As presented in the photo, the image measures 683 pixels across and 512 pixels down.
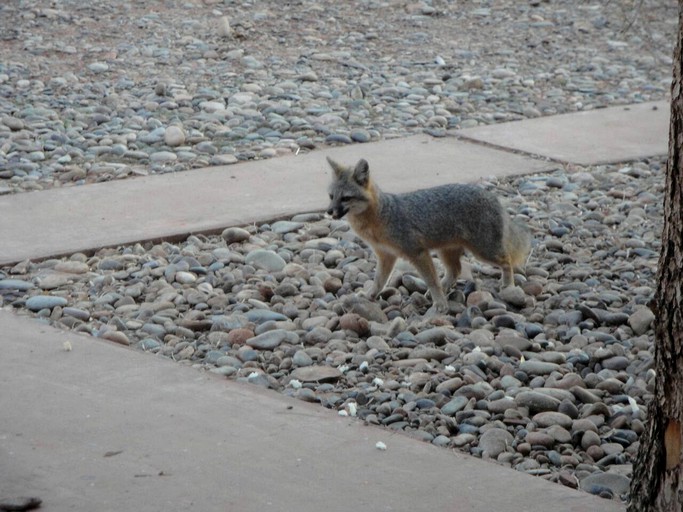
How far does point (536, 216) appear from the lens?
7148mm

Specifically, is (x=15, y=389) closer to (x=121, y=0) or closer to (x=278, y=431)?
(x=278, y=431)

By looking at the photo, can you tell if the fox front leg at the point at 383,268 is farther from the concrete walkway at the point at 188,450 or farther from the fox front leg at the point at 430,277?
the concrete walkway at the point at 188,450

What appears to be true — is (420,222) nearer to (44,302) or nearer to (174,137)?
(44,302)

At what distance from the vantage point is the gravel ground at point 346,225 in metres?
4.66

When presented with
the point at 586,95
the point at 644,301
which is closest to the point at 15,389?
the point at 644,301

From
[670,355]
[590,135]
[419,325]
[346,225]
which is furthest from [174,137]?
[670,355]

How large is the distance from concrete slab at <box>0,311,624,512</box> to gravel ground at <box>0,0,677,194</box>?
3.21 m

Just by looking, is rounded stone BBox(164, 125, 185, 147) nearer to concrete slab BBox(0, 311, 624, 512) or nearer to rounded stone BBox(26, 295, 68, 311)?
rounded stone BBox(26, 295, 68, 311)

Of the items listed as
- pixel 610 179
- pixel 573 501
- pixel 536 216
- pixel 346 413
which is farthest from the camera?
pixel 610 179

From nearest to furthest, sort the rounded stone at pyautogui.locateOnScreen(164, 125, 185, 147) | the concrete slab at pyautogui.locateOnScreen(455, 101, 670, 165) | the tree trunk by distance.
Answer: the tree trunk
the rounded stone at pyautogui.locateOnScreen(164, 125, 185, 147)
the concrete slab at pyautogui.locateOnScreen(455, 101, 670, 165)

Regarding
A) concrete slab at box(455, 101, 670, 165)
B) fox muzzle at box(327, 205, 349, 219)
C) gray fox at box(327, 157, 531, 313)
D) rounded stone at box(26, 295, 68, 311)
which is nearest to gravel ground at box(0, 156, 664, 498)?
rounded stone at box(26, 295, 68, 311)

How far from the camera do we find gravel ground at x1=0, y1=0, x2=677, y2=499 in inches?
184

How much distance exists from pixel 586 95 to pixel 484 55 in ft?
5.21

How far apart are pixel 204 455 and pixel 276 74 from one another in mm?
6959
